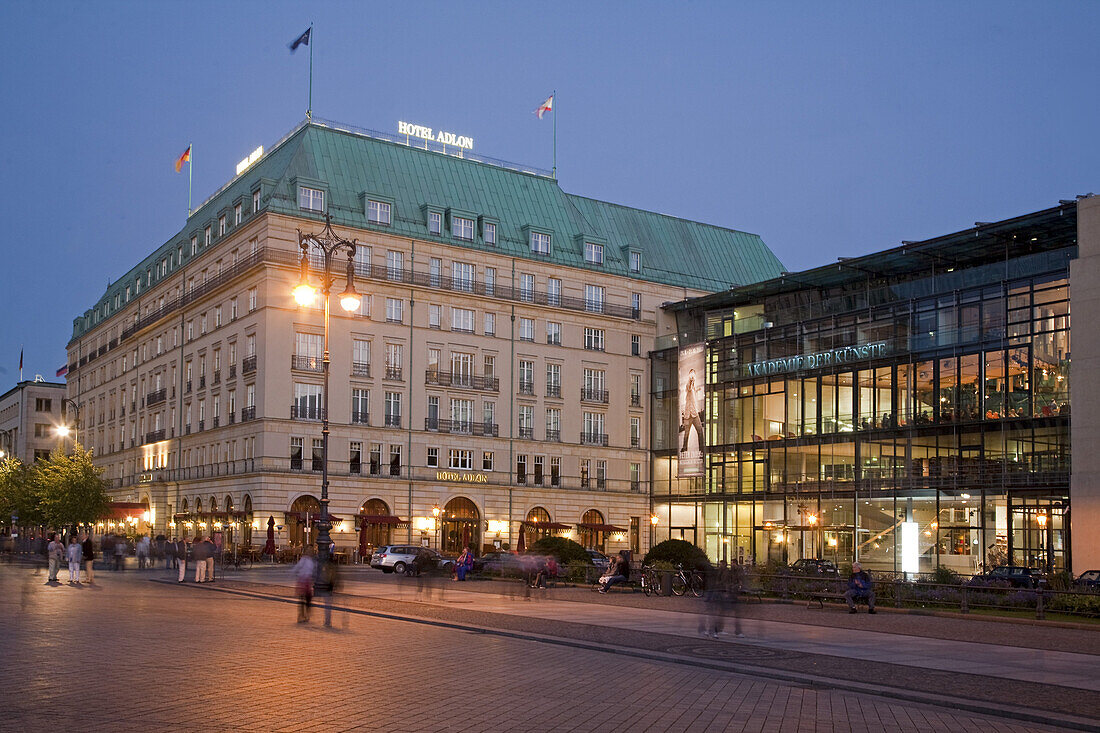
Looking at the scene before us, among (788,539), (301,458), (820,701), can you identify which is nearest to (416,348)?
(301,458)

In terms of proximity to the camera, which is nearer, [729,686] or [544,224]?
[729,686]

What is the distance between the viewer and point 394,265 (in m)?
79.2

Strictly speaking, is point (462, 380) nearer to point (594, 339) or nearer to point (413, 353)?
point (413, 353)

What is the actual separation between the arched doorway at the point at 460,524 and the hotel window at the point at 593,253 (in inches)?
849

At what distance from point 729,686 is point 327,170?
220 feet

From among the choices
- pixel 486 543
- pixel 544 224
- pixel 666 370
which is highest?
pixel 544 224

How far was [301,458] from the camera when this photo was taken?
243 ft

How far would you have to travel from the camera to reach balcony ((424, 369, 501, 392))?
80188 millimetres

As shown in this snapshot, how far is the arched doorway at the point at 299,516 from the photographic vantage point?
7231 centimetres

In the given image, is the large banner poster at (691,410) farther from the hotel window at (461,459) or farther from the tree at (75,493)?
the tree at (75,493)

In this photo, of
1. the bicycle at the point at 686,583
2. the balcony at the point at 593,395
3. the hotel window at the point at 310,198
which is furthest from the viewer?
the balcony at the point at 593,395

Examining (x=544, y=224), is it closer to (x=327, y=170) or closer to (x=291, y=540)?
(x=327, y=170)

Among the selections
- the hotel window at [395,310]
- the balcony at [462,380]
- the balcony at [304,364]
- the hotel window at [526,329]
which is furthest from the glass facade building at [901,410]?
the balcony at [304,364]

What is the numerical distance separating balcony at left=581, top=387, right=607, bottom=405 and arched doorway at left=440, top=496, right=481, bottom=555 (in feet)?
40.5
